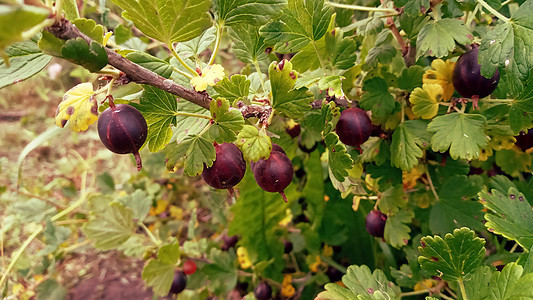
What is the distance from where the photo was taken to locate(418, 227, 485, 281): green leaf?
1.51 feet

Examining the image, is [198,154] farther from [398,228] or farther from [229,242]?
[229,242]

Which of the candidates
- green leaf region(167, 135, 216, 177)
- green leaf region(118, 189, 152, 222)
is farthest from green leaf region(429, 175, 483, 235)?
green leaf region(118, 189, 152, 222)

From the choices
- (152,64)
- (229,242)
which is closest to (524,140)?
(152,64)

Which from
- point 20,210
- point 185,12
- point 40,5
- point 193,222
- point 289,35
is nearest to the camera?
point 40,5

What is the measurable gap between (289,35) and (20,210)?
1200 mm

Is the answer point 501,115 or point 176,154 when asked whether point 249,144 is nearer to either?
point 176,154

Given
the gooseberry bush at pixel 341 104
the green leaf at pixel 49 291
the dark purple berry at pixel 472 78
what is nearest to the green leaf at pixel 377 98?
the gooseberry bush at pixel 341 104

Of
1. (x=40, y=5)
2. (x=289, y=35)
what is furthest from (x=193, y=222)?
(x=40, y=5)

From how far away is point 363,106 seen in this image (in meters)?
0.60

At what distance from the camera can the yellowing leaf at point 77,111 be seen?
43cm

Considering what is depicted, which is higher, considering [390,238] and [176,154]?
[176,154]

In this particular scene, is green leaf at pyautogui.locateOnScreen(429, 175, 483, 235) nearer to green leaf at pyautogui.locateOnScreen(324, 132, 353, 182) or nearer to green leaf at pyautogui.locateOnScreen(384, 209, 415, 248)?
green leaf at pyautogui.locateOnScreen(384, 209, 415, 248)

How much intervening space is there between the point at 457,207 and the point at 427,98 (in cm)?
23

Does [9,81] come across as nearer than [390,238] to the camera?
Yes
